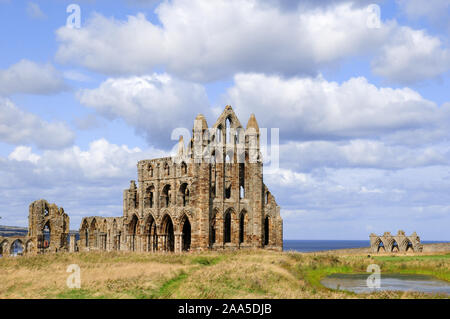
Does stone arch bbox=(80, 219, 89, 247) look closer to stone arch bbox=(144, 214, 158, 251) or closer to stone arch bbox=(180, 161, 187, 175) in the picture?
stone arch bbox=(144, 214, 158, 251)

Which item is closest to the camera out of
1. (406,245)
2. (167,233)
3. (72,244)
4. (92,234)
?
(167,233)

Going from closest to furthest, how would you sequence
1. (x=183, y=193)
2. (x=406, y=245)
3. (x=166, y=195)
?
(x=183, y=193) < (x=166, y=195) < (x=406, y=245)

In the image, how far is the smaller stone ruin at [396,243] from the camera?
207 ft

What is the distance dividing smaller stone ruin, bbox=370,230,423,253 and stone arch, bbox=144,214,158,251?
1002 inches

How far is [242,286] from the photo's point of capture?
2838 cm

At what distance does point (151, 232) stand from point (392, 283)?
31.6 meters

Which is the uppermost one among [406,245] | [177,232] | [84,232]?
[177,232]

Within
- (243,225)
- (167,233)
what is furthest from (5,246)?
(243,225)

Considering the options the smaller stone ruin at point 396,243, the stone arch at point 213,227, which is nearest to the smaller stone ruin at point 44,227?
the stone arch at point 213,227

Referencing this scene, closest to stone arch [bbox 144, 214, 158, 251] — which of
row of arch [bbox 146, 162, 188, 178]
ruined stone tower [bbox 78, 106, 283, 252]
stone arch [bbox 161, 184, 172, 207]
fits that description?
ruined stone tower [bbox 78, 106, 283, 252]

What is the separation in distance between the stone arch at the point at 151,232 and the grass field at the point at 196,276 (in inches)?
552

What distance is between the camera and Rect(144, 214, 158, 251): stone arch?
5794 cm

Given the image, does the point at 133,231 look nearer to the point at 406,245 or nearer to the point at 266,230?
the point at 266,230

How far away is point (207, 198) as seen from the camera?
51.2 m
